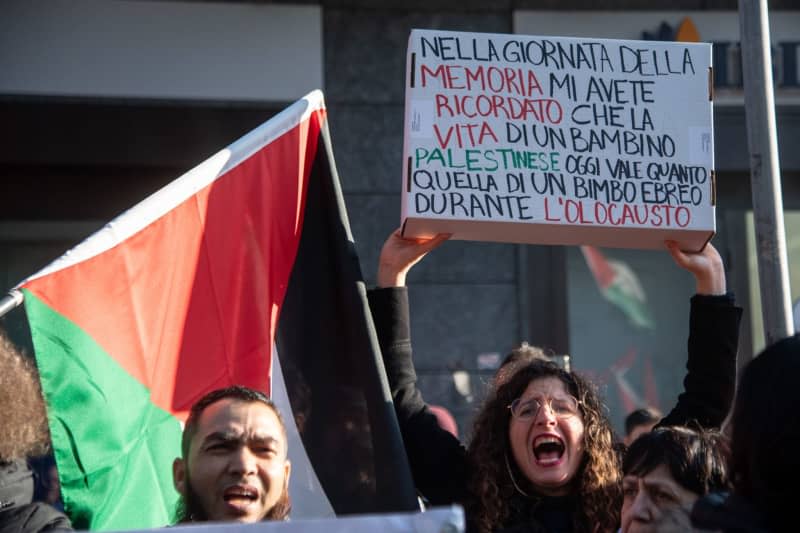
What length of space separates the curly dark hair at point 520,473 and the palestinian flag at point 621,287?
15.6 ft

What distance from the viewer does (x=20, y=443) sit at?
342 cm

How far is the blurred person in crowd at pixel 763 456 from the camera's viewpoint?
181 cm

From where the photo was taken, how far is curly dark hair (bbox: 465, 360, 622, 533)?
3.25 meters

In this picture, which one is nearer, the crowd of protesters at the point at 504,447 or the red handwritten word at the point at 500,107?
the crowd of protesters at the point at 504,447

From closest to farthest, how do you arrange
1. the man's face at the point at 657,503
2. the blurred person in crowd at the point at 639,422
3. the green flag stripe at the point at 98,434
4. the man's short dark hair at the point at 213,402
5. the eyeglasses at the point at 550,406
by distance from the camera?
the man's face at the point at 657,503 < the man's short dark hair at the point at 213,402 < the green flag stripe at the point at 98,434 < the eyeglasses at the point at 550,406 < the blurred person in crowd at the point at 639,422

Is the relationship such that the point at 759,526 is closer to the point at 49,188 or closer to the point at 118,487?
the point at 118,487

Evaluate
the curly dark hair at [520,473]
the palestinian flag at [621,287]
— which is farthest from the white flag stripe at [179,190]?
the palestinian flag at [621,287]

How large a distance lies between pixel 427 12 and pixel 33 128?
2.58 meters

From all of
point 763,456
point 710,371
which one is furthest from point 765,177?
point 763,456

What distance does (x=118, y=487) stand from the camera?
3.28m

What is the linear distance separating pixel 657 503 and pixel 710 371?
0.72m

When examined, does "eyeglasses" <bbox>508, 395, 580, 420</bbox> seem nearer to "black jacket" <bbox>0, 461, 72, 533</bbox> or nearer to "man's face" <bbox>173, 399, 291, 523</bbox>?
"man's face" <bbox>173, 399, 291, 523</bbox>

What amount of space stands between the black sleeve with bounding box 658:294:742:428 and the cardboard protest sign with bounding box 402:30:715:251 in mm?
260

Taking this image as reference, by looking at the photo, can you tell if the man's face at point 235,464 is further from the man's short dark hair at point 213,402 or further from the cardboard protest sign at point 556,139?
the cardboard protest sign at point 556,139
